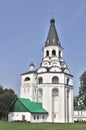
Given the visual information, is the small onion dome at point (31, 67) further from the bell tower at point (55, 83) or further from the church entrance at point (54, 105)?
the church entrance at point (54, 105)

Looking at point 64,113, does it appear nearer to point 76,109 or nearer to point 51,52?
point 51,52

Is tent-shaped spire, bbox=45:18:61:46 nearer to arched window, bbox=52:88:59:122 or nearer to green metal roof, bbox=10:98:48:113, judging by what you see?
arched window, bbox=52:88:59:122

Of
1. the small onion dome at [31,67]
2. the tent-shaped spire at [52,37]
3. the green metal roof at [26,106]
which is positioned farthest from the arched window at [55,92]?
the tent-shaped spire at [52,37]

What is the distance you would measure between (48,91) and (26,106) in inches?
223

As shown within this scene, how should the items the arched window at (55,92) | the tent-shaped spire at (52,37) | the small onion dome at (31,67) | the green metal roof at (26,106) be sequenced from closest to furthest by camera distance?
the green metal roof at (26,106) < the arched window at (55,92) < the small onion dome at (31,67) < the tent-shaped spire at (52,37)

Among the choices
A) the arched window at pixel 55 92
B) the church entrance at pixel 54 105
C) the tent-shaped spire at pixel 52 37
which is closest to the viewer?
the church entrance at pixel 54 105

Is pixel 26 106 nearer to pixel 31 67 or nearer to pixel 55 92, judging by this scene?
pixel 55 92

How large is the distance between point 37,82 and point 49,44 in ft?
30.2

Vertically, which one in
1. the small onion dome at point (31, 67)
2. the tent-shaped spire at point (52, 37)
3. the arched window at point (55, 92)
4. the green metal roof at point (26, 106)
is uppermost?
the tent-shaped spire at point (52, 37)

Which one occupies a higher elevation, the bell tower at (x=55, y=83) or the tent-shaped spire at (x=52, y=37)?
the tent-shaped spire at (x=52, y=37)

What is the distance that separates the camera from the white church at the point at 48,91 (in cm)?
4806

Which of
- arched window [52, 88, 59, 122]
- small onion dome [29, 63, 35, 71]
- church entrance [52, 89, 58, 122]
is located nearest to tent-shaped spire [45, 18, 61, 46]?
small onion dome [29, 63, 35, 71]

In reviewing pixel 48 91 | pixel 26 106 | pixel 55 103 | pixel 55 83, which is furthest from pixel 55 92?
pixel 26 106

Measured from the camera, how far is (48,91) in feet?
164
